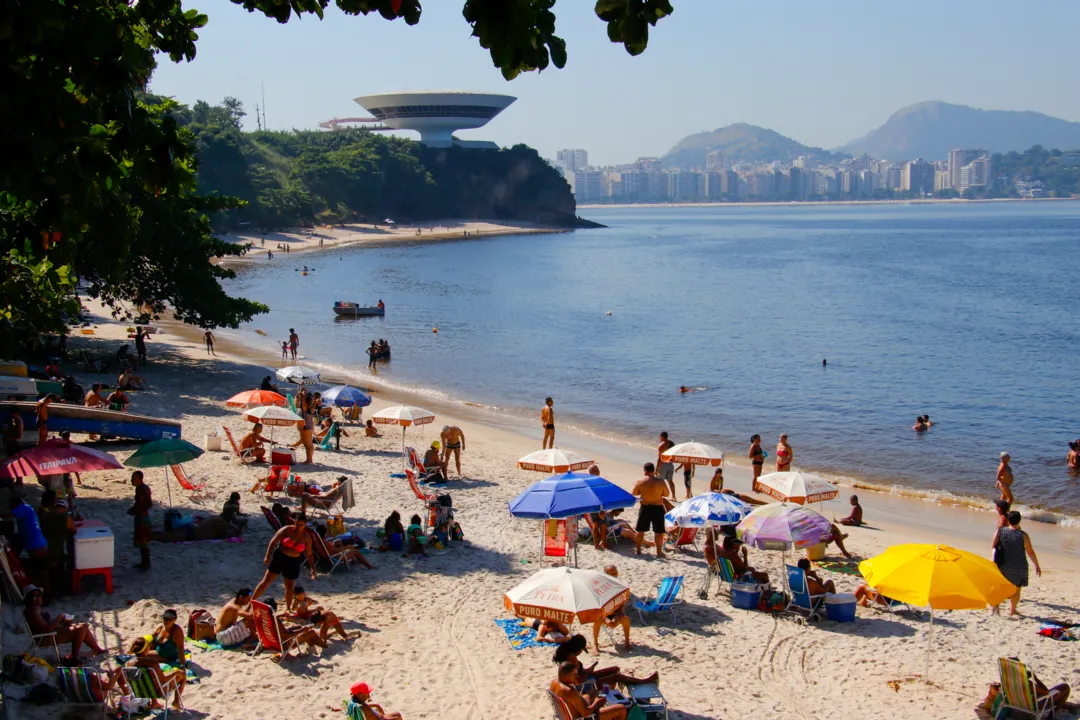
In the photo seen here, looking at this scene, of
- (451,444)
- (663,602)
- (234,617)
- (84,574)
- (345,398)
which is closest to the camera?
(234,617)

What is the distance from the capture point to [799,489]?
46.9 feet

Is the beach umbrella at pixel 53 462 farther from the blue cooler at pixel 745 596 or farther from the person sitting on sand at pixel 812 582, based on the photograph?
the person sitting on sand at pixel 812 582

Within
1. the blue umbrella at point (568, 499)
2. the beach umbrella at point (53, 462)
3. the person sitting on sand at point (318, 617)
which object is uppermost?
the beach umbrella at point (53, 462)

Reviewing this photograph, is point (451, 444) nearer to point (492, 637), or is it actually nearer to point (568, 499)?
point (568, 499)

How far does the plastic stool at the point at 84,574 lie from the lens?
10.6 metres

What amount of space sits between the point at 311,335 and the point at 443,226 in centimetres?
11112

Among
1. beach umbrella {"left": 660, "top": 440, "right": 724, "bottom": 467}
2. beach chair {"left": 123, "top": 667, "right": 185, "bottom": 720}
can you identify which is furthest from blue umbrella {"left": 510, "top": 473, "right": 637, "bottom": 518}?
beach chair {"left": 123, "top": 667, "right": 185, "bottom": 720}

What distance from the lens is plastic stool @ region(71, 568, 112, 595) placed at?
1065 cm

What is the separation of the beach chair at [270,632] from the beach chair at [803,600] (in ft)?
18.0

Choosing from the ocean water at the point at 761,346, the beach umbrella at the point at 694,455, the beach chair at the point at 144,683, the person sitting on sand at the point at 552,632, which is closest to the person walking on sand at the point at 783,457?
the beach umbrella at the point at 694,455

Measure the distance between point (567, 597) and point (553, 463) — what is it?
566 centimetres

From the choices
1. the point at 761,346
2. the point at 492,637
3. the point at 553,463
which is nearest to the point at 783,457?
the point at 553,463

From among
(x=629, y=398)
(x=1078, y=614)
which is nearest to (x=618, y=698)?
(x=1078, y=614)

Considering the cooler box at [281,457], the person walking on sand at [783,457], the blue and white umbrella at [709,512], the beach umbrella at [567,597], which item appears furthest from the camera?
the person walking on sand at [783,457]
